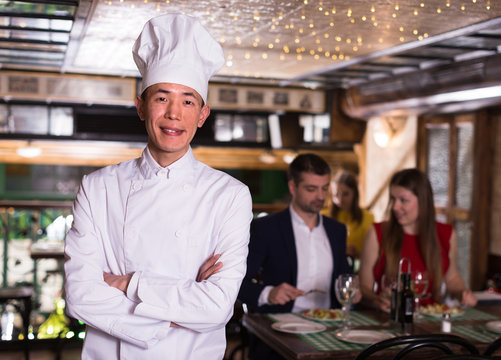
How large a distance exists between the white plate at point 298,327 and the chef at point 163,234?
0.90 m

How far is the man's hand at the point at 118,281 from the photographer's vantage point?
1.91 metres

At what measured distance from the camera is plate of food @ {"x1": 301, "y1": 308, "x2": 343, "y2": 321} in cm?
312

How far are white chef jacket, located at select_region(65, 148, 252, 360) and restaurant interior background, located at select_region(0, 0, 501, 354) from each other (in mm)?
1881

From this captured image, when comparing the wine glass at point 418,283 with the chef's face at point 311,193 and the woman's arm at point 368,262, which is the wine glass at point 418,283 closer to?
the woman's arm at point 368,262

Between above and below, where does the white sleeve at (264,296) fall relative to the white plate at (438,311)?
above

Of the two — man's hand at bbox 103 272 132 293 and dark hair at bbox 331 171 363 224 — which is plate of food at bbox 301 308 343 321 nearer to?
man's hand at bbox 103 272 132 293

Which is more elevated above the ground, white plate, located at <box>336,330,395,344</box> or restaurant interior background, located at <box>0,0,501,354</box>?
restaurant interior background, located at <box>0,0,501,354</box>

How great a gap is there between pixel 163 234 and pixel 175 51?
21.3 inches

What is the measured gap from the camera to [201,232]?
6.58 ft

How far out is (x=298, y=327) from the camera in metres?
2.97

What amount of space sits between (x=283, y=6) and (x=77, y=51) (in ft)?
7.73

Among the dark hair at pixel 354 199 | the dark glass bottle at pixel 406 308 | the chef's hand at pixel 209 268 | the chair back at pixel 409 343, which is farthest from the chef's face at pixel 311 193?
the dark hair at pixel 354 199

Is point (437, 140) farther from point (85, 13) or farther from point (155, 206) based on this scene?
point (155, 206)

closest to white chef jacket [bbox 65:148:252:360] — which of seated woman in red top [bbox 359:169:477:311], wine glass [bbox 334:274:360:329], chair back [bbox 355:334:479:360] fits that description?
chair back [bbox 355:334:479:360]
